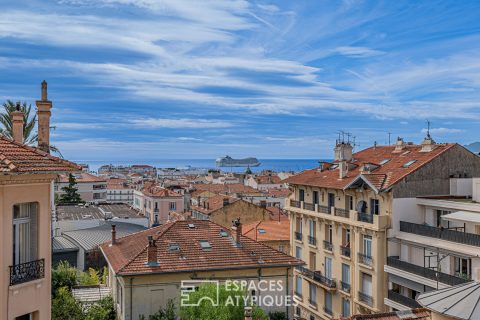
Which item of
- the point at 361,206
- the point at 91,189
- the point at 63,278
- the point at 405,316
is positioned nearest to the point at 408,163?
the point at 361,206

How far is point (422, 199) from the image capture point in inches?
1374

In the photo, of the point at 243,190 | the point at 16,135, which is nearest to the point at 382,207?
the point at 16,135

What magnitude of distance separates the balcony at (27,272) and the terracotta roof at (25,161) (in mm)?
2345

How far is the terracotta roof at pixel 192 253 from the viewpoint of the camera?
28.0 metres

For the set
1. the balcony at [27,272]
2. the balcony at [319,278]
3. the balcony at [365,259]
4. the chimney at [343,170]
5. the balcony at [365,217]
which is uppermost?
the chimney at [343,170]

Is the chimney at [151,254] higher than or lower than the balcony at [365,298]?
higher

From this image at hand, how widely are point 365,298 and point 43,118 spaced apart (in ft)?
90.0

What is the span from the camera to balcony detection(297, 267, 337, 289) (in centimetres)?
4100

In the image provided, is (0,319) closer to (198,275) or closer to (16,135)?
(16,135)

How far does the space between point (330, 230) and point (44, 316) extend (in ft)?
104

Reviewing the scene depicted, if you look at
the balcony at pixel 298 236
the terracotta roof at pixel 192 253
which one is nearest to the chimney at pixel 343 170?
the balcony at pixel 298 236

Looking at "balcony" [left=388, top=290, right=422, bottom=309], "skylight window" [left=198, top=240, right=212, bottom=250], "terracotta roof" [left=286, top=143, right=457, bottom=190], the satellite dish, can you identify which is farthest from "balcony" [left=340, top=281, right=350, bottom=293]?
"skylight window" [left=198, top=240, right=212, bottom=250]

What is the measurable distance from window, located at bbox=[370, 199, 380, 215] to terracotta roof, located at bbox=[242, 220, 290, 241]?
1449 cm

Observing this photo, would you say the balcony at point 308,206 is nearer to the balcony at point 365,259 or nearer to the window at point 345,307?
the balcony at point 365,259
